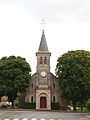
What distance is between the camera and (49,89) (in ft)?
180

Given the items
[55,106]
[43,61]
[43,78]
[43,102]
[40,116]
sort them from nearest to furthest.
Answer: [40,116] → [55,106] → [43,102] → [43,78] → [43,61]

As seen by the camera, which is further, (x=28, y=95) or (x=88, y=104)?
(x=28, y=95)

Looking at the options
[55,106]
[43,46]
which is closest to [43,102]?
[55,106]

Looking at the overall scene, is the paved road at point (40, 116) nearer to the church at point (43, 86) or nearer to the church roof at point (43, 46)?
the church at point (43, 86)

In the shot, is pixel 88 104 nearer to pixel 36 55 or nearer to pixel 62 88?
pixel 62 88

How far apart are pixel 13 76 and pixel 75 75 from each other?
11.9m

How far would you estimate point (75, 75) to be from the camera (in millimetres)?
50375

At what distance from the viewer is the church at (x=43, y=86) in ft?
180

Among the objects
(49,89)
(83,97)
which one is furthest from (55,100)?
(83,97)

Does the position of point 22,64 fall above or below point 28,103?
above

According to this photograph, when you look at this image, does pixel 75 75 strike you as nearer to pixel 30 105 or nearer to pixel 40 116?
pixel 30 105

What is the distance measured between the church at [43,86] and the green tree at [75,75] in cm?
355

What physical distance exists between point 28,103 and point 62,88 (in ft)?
26.5

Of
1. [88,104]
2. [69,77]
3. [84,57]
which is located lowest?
[88,104]
